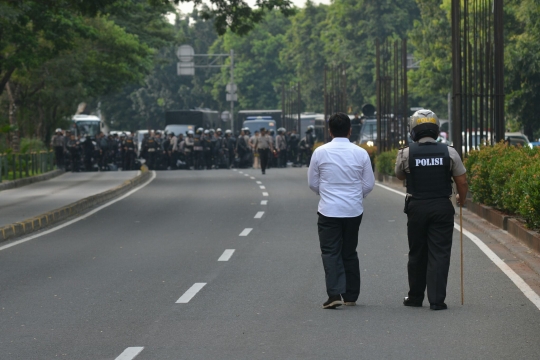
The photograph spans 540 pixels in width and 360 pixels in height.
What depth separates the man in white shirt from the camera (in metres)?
10.1

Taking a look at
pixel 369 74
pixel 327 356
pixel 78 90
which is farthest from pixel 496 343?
pixel 369 74

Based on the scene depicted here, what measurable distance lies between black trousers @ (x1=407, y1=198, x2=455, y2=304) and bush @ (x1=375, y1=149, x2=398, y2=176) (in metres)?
23.1

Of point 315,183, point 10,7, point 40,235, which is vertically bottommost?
point 40,235

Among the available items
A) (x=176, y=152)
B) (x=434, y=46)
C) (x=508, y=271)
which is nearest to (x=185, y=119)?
(x=434, y=46)

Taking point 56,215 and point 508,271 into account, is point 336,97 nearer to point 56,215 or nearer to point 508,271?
point 56,215

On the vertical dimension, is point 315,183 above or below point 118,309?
above

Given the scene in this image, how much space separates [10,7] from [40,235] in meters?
9.65

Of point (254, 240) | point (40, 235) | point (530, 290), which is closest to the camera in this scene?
point (530, 290)

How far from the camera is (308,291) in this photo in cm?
1119

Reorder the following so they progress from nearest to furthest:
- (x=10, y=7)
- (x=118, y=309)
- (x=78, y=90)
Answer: (x=118, y=309)
(x=10, y=7)
(x=78, y=90)

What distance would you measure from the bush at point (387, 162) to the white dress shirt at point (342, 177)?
75.9ft

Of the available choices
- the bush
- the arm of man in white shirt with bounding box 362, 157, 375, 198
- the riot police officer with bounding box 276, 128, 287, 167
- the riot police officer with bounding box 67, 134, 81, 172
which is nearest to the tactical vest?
the arm of man in white shirt with bounding box 362, 157, 375, 198

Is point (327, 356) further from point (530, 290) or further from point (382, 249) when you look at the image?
point (382, 249)

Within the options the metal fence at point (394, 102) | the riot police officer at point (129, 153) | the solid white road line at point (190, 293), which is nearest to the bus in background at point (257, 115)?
the riot police officer at point (129, 153)
